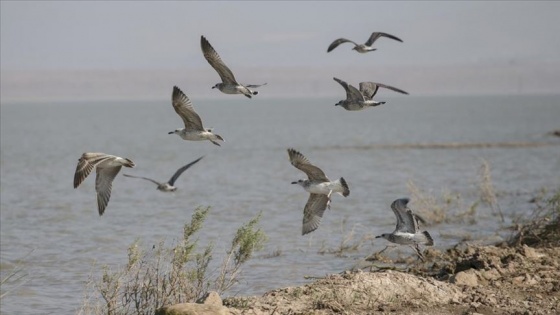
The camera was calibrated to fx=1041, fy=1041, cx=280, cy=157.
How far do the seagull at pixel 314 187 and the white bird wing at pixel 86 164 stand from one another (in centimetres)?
215

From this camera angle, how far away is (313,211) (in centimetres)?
1220

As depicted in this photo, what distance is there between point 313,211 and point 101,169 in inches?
98.7

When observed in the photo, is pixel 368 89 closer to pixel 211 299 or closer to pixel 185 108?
pixel 185 108

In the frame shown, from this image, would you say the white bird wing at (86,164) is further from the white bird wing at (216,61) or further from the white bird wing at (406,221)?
the white bird wing at (406,221)

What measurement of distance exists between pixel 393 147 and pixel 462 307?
41.9 meters

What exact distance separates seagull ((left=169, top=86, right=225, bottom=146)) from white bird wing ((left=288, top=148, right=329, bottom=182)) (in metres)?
1.12

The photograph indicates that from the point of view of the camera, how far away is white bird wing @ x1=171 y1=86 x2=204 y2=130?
11.8m

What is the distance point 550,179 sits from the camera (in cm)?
3394

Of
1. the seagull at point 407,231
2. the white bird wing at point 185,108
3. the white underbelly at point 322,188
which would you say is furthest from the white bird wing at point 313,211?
the white bird wing at point 185,108

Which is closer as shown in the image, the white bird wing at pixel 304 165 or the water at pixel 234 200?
the white bird wing at pixel 304 165

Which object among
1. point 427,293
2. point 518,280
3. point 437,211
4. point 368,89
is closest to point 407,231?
point 427,293

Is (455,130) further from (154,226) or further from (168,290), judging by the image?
(168,290)

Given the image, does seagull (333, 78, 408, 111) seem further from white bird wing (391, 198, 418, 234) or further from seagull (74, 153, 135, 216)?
seagull (74, 153, 135, 216)

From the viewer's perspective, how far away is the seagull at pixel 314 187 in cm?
1097
